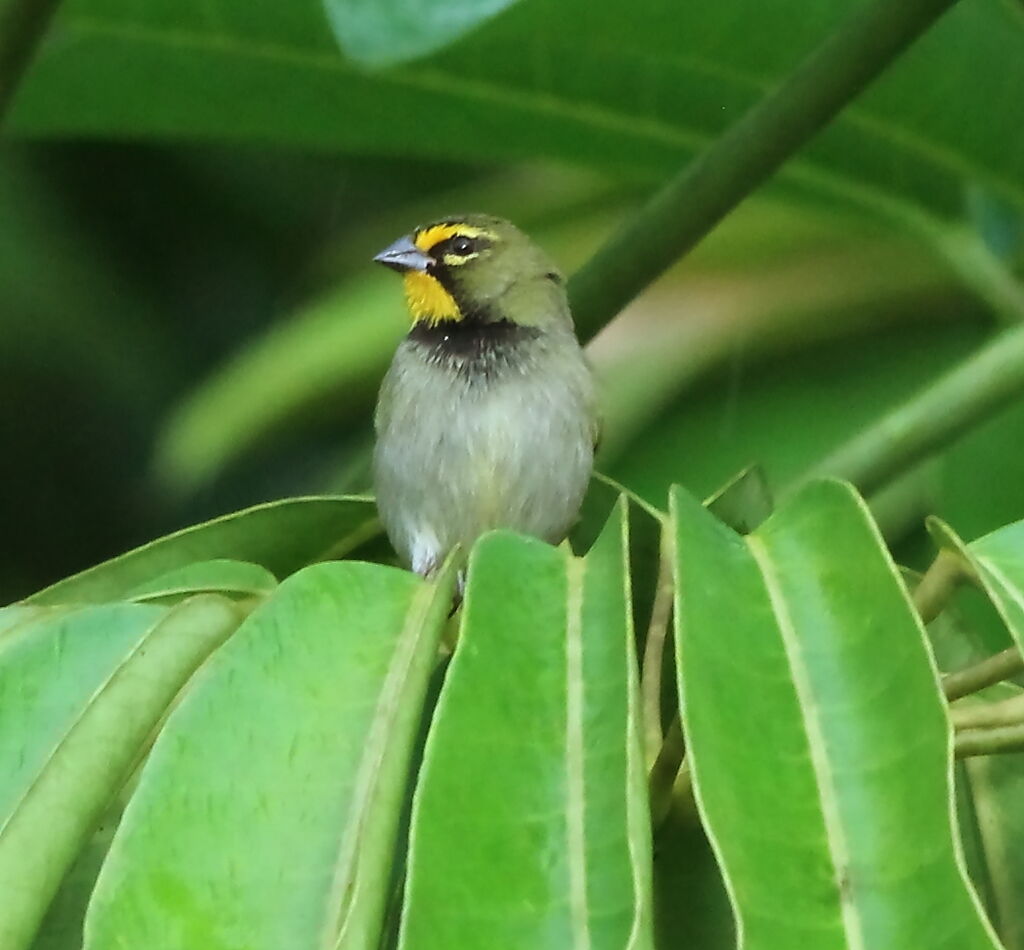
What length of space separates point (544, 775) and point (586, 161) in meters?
1.20

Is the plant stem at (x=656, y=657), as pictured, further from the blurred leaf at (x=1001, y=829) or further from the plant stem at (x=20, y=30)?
the plant stem at (x=20, y=30)

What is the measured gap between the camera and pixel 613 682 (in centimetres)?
70

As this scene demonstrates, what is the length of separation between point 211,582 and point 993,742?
0.44 metres

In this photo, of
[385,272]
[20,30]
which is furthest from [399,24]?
[385,272]

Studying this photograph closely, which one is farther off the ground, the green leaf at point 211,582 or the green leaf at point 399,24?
the green leaf at point 399,24

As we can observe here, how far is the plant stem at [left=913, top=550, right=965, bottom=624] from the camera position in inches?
31.9

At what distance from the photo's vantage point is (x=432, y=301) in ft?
5.32

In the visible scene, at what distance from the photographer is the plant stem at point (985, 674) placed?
81 cm

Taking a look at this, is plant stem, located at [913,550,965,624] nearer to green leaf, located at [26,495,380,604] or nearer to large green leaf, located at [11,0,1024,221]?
green leaf, located at [26,495,380,604]

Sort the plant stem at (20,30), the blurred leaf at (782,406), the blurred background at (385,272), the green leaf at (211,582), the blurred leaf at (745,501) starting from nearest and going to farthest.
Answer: the green leaf at (211,582), the plant stem at (20,30), the blurred leaf at (745,501), the blurred background at (385,272), the blurred leaf at (782,406)

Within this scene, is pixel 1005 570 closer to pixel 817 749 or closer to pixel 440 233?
pixel 817 749

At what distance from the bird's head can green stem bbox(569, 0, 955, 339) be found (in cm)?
31

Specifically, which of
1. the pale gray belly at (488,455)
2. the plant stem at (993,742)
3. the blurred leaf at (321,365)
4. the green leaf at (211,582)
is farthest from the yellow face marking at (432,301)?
the plant stem at (993,742)

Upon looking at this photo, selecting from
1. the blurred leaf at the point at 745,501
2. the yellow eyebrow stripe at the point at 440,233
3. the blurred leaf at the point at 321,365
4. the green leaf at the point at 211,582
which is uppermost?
A: the blurred leaf at the point at 321,365
